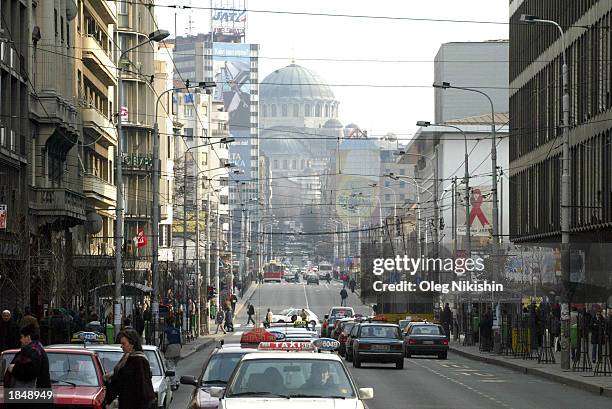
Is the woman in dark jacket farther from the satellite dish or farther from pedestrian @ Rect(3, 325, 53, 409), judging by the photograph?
the satellite dish

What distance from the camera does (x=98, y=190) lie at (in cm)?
6688

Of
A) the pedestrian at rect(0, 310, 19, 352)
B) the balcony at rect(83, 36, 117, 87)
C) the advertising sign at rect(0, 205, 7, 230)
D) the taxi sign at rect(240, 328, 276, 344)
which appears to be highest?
the balcony at rect(83, 36, 117, 87)

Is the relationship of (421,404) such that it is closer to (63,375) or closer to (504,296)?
(63,375)

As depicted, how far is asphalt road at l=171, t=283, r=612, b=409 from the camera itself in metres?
28.9

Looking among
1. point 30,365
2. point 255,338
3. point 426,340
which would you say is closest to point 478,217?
point 426,340

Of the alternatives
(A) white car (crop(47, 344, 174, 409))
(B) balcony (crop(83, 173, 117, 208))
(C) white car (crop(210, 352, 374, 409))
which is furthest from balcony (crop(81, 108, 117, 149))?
(C) white car (crop(210, 352, 374, 409))

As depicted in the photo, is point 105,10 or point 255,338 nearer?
point 255,338

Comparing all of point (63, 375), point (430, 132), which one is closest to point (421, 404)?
point (63, 375)

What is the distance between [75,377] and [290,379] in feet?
16.0

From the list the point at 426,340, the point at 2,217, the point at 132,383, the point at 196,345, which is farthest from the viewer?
the point at 196,345

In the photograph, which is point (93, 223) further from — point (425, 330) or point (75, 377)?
point (75, 377)

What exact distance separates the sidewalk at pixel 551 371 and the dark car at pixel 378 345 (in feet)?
11.6

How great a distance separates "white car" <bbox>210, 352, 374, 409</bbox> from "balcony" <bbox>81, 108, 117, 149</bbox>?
165 feet

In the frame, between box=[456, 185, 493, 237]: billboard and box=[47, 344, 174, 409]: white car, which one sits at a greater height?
box=[456, 185, 493, 237]: billboard
